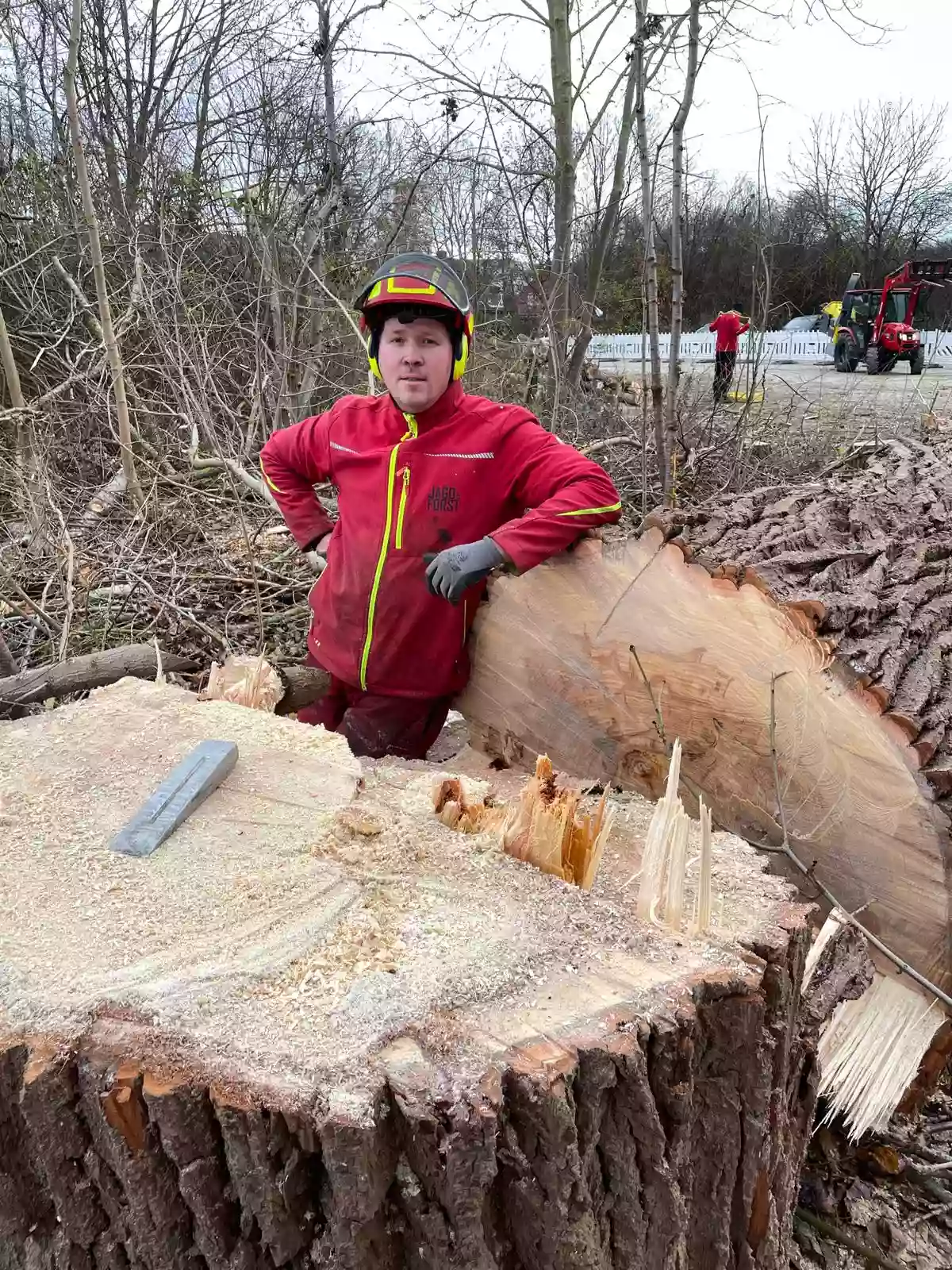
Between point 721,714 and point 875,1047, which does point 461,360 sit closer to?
point 721,714

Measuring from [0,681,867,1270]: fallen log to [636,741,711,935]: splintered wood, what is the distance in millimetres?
35

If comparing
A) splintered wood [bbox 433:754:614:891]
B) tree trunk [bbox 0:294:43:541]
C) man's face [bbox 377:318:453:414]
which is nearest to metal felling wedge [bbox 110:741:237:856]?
splintered wood [bbox 433:754:614:891]

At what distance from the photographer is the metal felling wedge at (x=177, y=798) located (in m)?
1.43

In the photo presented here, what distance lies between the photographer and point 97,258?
4797 mm

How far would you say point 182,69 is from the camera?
830cm

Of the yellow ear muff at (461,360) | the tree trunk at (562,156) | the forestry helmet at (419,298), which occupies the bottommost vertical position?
the yellow ear muff at (461,360)

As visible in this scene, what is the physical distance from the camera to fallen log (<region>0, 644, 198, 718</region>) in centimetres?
276

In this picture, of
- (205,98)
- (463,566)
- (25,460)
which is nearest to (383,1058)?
(463,566)

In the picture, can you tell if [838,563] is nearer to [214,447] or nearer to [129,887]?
[129,887]

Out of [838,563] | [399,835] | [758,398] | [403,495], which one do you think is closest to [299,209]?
[758,398]

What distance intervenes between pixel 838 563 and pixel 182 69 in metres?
9.11

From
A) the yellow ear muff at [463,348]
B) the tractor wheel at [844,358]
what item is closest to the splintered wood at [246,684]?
the yellow ear muff at [463,348]

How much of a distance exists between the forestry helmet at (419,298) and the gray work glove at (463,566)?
53 cm

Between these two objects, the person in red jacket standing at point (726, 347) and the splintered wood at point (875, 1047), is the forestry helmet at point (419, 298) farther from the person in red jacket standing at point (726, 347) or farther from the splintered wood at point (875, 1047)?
the person in red jacket standing at point (726, 347)
